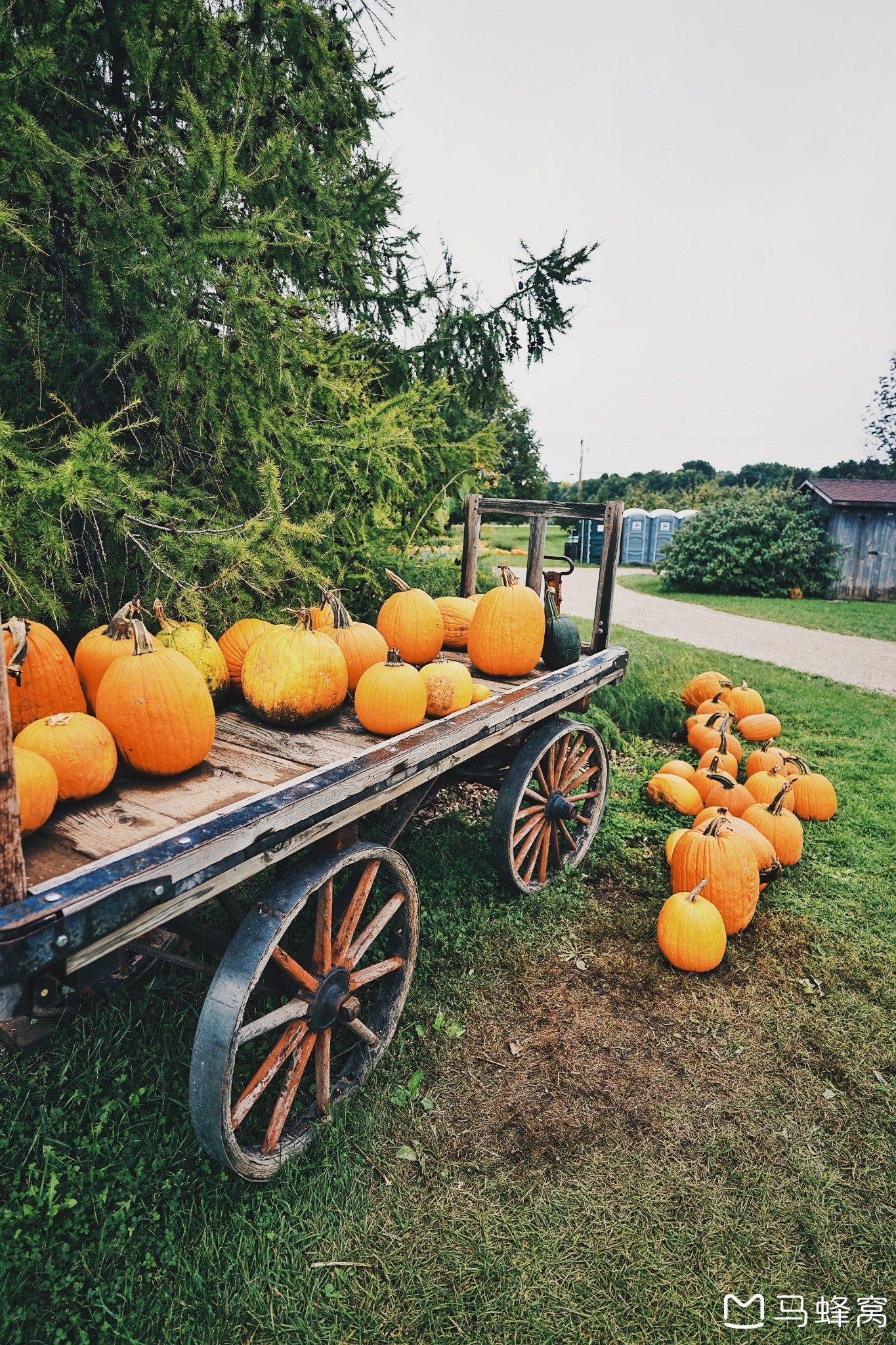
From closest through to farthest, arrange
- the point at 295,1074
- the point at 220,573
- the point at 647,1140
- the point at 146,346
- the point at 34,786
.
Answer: the point at 34,786 < the point at 295,1074 < the point at 647,1140 < the point at 220,573 < the point at 146,346

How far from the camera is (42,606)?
2.58 m

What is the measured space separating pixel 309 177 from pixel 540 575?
100 inches

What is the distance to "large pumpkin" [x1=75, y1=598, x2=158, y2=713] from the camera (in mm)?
2365

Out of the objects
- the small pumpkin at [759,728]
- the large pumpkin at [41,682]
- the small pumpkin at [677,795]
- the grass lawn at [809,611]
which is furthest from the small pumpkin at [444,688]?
the grass lawn at [809,611]

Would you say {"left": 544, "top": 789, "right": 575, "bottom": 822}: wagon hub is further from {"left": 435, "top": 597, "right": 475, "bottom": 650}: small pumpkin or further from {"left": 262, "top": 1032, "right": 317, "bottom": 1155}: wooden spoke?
{"left": 262, "top": 1032, "right": 317, "bottom": 1155}: wooden spoke

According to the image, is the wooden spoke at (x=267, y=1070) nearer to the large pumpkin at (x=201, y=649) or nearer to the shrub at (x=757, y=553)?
the large pumpkin at (x=201, y=649)

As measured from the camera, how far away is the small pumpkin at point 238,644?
2895mm

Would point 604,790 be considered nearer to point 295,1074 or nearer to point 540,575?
point 540,575

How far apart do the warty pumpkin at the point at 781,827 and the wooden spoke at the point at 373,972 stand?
2515 mm

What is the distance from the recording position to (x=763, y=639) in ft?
39.3

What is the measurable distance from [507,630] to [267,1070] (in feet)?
6.94

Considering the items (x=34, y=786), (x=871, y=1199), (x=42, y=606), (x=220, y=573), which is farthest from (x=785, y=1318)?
(x=42, y=606)

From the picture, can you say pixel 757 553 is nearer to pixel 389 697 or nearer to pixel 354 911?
pixel 389 697

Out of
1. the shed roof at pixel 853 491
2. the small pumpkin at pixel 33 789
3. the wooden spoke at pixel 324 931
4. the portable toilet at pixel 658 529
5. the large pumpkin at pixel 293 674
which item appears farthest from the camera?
the portable toilet at pixel 658 529
